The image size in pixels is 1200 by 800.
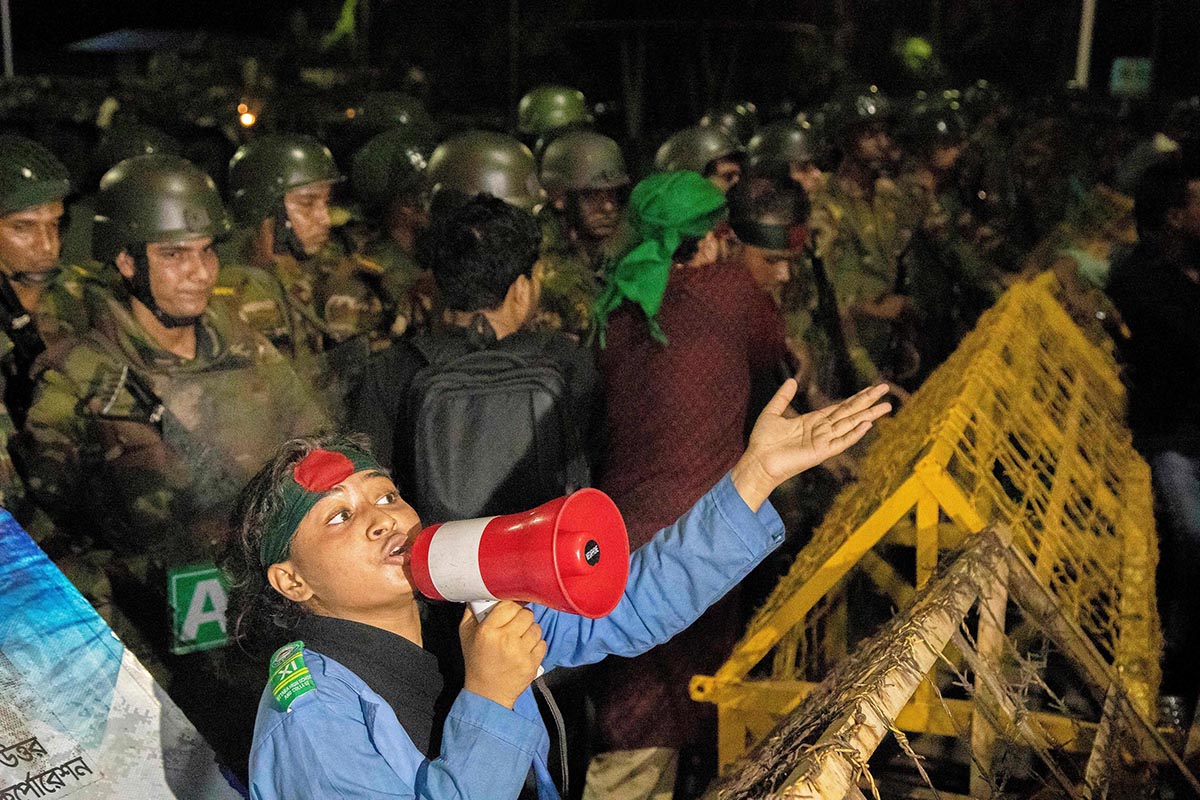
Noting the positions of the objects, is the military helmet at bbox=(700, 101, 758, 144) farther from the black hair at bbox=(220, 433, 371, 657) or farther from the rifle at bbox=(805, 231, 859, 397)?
the black hair at bbox=(220, 433, 371, 657)

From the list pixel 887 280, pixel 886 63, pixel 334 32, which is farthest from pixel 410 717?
pixel 886 63

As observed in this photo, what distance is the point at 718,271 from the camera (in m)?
4.04

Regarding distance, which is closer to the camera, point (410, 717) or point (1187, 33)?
point (410, 717)

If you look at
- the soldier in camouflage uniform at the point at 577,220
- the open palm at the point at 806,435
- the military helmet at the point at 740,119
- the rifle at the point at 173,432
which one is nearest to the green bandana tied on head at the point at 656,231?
the rifle at the point at 173,432

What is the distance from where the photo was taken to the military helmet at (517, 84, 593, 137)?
1088 cm

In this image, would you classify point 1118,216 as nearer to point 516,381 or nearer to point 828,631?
point 828,631

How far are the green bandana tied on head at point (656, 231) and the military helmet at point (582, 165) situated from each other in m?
3.15

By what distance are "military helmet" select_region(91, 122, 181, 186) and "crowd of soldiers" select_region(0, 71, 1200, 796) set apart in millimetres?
24

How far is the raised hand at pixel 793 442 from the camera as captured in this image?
2.48 metres

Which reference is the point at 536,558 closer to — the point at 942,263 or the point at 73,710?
the point at 73,710

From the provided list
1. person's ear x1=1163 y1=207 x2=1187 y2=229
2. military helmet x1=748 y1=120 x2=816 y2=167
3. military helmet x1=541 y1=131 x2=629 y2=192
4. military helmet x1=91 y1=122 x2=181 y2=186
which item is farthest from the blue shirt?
military helmet x1=748 y1=120 x2=816 y2=167

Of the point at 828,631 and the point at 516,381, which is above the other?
the point at 516,381

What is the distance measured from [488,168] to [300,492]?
4.86m

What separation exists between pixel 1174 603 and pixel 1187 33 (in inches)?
1115
